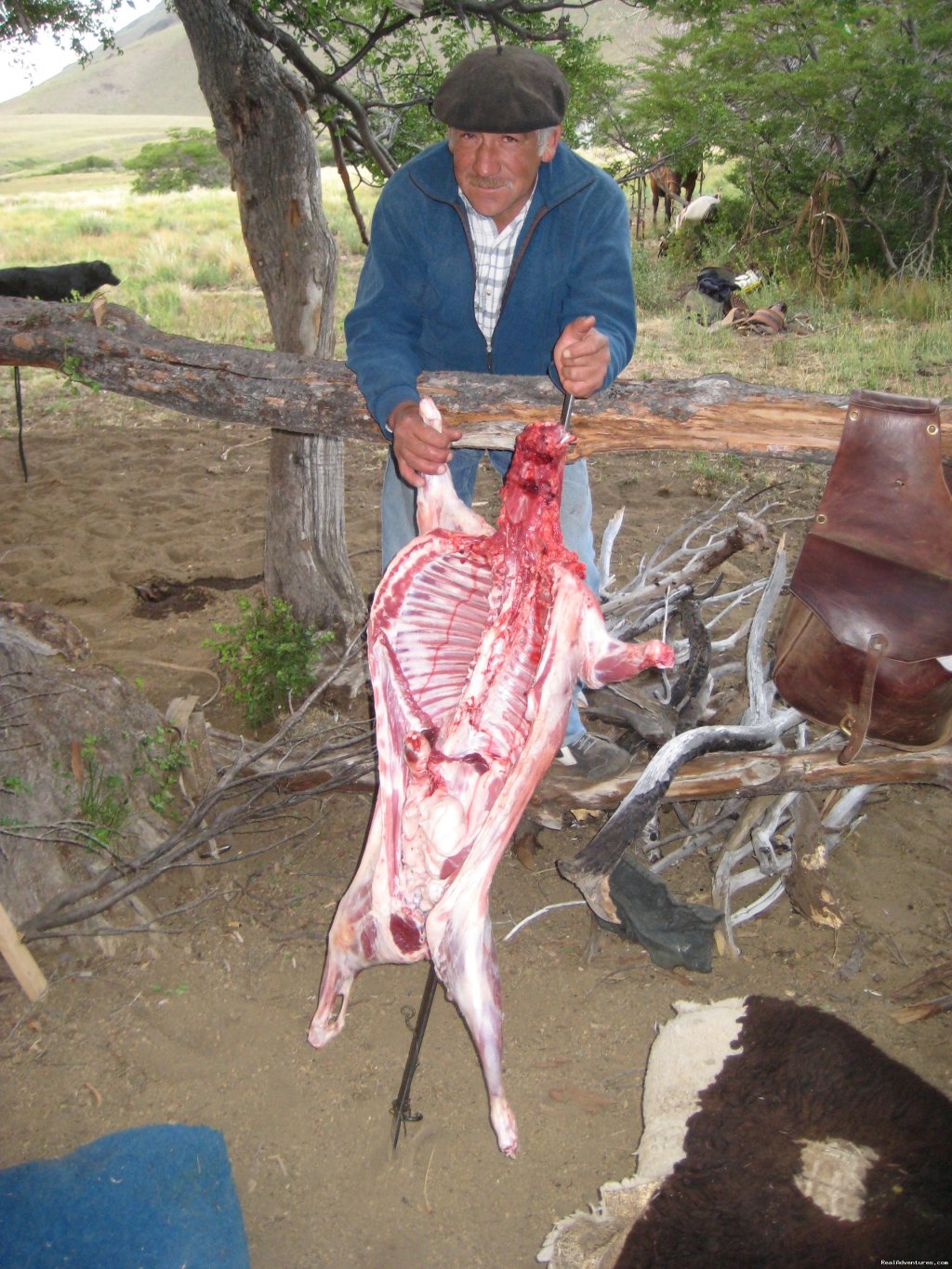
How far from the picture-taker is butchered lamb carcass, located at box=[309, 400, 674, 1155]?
6.34 ft

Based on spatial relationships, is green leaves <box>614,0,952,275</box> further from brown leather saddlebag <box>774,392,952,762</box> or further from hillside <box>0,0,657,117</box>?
hillside <box>0,0,657,117</box>

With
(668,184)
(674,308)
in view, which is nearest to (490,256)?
(674,308)

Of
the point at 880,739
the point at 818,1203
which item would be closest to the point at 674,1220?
the point at 818,1203

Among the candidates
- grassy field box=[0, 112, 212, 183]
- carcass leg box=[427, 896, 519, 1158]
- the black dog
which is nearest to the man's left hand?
carcass leg box=[427, 896, 519, 1158]

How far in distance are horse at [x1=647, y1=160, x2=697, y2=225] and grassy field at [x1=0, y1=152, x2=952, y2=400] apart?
743 mm

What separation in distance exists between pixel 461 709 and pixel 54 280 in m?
4.68

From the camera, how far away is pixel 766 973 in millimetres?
2766

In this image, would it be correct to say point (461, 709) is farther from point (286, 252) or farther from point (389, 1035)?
point (286, 252)

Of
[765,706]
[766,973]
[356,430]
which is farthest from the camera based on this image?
[765,706]

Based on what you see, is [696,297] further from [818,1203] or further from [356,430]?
[818,1203]

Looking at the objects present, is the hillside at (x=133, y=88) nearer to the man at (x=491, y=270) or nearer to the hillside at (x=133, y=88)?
the hillside at (x=133, y=88)

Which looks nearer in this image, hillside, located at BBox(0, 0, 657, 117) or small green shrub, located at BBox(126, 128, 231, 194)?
small green shrub, located at BBox(126, 128, 231, 194)

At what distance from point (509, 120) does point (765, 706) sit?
1964mm

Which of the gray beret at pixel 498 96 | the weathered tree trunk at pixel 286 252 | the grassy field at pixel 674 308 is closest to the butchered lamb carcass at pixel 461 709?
the gray beret at pixel 498 96
